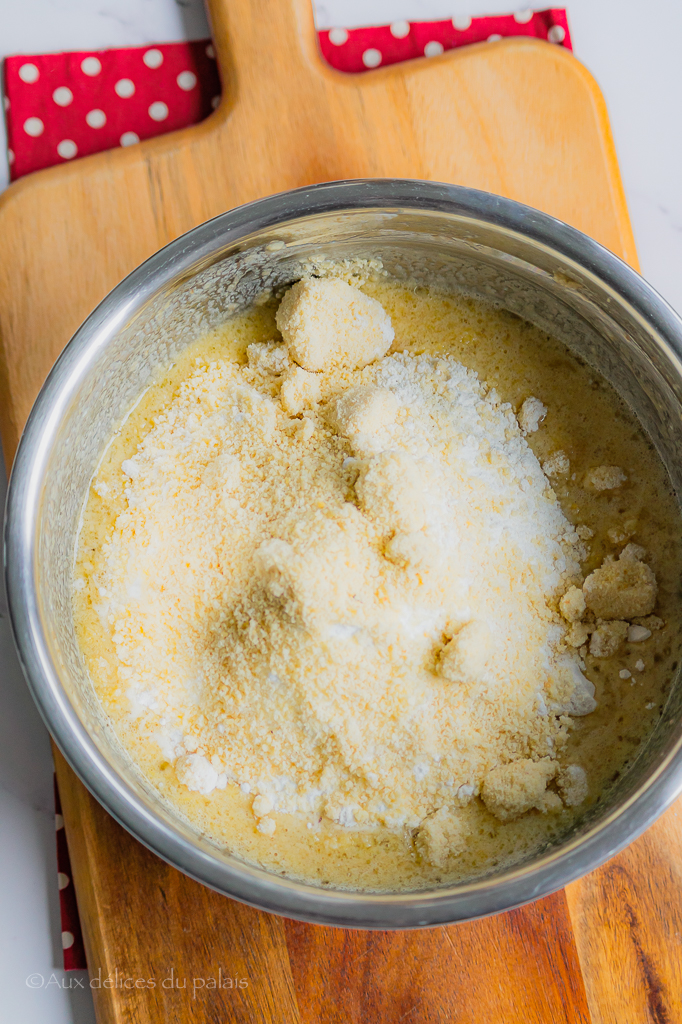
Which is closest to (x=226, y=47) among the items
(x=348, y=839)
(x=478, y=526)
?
(x=478, y=526)

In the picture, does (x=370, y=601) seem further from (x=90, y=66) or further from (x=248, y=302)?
(x=90, y=66)

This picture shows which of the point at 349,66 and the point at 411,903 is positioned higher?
the point at 349,66

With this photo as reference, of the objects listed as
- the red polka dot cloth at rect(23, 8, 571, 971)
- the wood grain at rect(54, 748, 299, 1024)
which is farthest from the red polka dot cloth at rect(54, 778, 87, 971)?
the wood grain at rect(54, 748, 299, 1024)

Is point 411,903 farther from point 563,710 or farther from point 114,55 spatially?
point 114,55

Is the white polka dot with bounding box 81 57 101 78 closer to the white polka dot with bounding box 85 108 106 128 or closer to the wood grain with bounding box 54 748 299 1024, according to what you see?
the white polka dot with bounding box 85 108 106 128

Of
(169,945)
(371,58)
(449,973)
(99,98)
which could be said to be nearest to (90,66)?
(99,98)


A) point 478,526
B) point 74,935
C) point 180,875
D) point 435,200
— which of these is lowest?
point 74,935

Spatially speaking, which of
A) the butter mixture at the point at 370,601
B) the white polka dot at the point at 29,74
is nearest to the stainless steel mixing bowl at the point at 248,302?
the butter mixture at the point at 370,601
